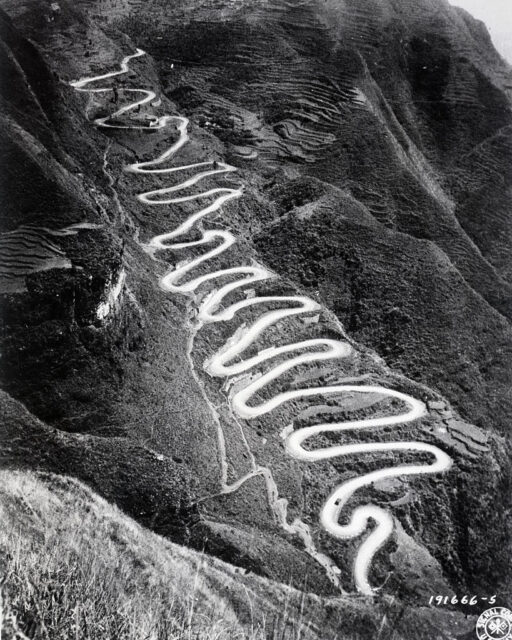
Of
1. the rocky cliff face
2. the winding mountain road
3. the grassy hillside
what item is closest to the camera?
the grassy hillside

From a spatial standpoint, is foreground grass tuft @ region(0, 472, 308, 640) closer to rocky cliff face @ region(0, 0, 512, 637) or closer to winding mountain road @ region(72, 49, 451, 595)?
rocky cliff face @ region(0, 0, 512, 637)

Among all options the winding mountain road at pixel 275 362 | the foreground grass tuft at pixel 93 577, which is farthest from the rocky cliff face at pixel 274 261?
the foreground grass tuft at pixel 93 577

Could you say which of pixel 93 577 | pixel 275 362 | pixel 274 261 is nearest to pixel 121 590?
pixel 93 577

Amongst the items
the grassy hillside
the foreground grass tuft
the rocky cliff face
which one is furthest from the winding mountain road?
the foreground grass tuft

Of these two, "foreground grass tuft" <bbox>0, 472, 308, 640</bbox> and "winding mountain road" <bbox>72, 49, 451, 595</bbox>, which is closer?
"foreground grass tuft" <bbox>0, 472, 308, 640</bbox>

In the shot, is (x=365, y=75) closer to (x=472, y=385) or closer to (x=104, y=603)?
(x=472, y=385)
